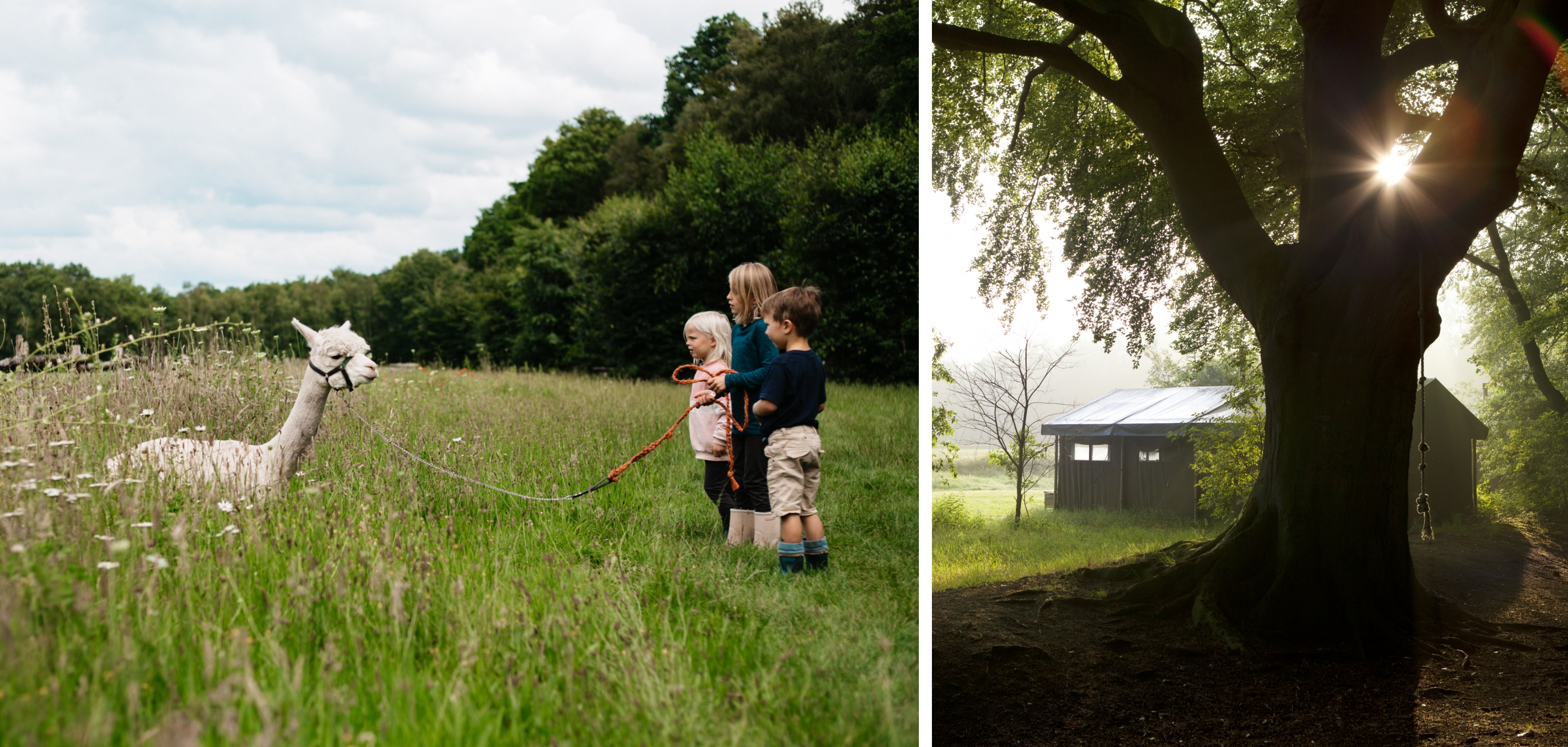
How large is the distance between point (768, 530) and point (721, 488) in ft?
1.74

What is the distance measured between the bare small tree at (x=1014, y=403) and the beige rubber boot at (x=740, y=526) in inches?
62.6

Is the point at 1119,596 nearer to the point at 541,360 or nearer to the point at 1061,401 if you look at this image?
the point at 1061,401

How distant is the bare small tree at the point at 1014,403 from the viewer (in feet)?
14.3

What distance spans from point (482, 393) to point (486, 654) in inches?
254

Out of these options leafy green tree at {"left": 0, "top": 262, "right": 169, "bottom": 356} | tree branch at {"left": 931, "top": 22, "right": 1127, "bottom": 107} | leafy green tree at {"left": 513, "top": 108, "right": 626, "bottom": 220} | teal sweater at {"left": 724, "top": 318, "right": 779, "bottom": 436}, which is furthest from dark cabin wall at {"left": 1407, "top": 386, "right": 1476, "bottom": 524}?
leafy green tree at {"left": 513, "top": 108, "right": 626, "bottom": 220}

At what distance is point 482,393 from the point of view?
784 centimetres

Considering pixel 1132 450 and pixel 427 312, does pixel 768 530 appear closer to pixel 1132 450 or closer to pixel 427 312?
pixel 1132 450

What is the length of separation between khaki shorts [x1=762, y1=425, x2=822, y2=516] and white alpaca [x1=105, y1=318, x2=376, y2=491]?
1816 mm

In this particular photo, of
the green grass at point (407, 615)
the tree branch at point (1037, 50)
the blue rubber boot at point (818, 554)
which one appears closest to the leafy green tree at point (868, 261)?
the tree branch at point (1037, 50)

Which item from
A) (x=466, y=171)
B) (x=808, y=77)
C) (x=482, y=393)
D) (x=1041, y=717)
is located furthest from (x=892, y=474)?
(x=808, y=77)

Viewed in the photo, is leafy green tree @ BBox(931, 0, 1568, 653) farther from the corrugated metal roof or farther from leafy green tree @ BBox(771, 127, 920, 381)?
leafy green tree @ BBox(771, 127, 920, 381)

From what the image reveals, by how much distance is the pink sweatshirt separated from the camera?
362cm

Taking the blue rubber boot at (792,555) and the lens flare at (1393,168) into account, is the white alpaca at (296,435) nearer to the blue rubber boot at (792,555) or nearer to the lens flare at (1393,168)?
the blue rubber boot at (792,555)

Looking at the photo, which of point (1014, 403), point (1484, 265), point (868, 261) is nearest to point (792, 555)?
point (1014, 403)
